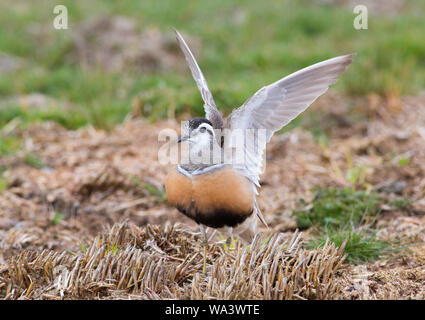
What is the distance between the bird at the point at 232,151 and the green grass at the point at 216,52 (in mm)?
3004

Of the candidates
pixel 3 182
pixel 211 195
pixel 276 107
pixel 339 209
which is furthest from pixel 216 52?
pixel 211 195

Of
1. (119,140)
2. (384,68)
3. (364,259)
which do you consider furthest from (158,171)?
(384,68)

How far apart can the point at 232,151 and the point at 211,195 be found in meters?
0.47

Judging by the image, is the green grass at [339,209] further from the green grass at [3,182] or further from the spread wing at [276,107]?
the green grass at [3,182]

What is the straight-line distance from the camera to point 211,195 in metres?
3.54

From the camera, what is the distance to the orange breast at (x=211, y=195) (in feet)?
11.6

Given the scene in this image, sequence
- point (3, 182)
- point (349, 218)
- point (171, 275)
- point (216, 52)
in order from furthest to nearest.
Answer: point (216, 52) → point (3, 182) → point (349, 218) → point (171, 275)

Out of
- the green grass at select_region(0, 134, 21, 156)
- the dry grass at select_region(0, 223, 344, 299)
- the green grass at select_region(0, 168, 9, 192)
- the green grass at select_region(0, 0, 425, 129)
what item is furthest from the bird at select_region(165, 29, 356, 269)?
the green grass at select_region(0, 0, 425, 129)

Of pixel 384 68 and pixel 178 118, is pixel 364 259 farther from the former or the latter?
pixel 384 68

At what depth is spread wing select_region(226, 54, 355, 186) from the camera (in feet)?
12.6

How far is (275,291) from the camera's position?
121 inches

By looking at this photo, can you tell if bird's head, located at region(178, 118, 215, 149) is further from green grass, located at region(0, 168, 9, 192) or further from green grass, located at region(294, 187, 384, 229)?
green grass, located at region(0, 168, 9, 192)

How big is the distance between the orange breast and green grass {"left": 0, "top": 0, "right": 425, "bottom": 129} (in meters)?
3.31

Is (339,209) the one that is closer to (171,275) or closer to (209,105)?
(209,105)
